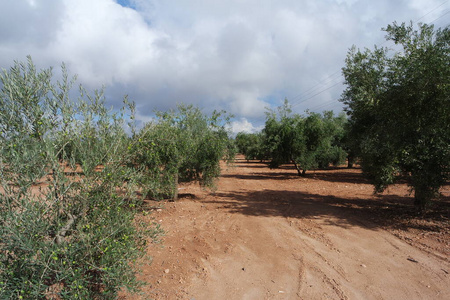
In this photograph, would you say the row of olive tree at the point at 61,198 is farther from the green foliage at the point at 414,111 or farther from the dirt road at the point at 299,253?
the green foliage at the point at 414,111

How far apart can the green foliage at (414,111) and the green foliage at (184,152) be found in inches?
230

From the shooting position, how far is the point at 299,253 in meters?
6.21

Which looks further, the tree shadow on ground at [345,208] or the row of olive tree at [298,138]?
the row of olive tree at [298,138]

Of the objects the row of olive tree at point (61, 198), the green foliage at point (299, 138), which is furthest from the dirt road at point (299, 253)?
the green foliage at point (299, 138)

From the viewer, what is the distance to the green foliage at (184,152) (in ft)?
28.6

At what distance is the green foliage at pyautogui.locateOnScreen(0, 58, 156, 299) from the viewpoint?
9.50 feet

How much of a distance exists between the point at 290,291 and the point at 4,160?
4.99m

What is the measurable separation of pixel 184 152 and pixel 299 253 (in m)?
5.33

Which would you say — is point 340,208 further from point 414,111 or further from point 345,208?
point 414,111

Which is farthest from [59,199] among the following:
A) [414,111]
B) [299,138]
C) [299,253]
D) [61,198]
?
[299,138]

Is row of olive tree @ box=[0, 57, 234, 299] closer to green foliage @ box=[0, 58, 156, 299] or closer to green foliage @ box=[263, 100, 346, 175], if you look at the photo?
green foliage @ box=[0, 58, 156, 299]

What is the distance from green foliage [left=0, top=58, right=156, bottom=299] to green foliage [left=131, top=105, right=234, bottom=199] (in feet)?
13.7

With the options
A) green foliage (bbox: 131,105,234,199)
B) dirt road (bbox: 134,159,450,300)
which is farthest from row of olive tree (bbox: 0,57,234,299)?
green foliage (bbox: 131,105,234,199)

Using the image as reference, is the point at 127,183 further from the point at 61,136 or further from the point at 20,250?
the point at 20,250
